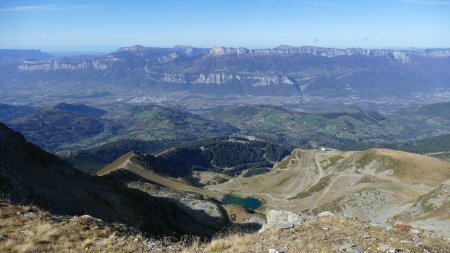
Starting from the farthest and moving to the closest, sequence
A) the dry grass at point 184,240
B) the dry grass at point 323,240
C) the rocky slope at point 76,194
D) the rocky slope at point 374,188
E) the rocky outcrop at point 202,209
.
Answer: the rocky slope at point 374,188 → the rocky outcrop at point 202,209 → the rocky slope at point 76,194 → the dry grass at point 323,240 → the dry grass at point 184,240

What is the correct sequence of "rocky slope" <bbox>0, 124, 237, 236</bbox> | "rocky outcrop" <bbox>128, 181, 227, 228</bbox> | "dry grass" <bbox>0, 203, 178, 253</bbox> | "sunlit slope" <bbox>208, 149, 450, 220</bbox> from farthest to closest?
"sunlit slope" <bbox>208, 149, 450, 220</bbox> < "rocky outcrop" <bbox>128, 181, 227, 228</bbox> < "rocky slope" <bbox>0, 124, 237, 236</bbox> < "dry grass" <bbox>0, 203, 178, 253</bbox>

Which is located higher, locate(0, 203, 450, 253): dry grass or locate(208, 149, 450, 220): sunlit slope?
locate(0, 203, 450, 253): dry grass

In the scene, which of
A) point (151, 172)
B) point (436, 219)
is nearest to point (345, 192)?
point (436, 219)

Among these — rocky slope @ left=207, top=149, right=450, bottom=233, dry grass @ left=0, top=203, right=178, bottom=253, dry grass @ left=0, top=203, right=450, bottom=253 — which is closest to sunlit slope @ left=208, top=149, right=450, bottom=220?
rocky slope @ left=207, top=149, right=450, bottom=233

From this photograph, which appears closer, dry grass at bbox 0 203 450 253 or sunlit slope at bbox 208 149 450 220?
dry grass at bbox 0 203 450 253

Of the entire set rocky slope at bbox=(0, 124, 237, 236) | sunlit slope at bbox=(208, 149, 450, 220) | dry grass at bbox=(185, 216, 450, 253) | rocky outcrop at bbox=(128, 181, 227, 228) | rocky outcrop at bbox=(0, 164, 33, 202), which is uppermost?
dry grass at bbox=(185, 216, 450, 253)

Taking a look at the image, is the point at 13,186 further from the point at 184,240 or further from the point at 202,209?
the point at 202,209

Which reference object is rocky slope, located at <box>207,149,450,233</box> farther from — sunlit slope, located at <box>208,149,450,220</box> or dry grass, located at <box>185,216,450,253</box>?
dry grass, located at <box>185,216,450,253</box>

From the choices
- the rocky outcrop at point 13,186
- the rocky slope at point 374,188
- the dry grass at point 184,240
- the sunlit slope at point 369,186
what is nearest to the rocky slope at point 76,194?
the rocky outcrop at point 13,186

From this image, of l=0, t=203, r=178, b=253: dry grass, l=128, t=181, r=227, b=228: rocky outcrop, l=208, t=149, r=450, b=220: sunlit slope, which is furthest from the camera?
l=208, t=149, r=450, b=220: sunlit slope

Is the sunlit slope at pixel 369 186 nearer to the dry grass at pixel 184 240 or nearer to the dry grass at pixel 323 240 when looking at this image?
the dry grass at pixel 323 240

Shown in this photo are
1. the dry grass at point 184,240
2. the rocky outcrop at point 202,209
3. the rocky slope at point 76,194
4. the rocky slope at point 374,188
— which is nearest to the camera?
the dry grass at point 184,240

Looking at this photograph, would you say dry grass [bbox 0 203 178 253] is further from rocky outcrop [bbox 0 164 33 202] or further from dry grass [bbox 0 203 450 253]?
rocky outcrop [bbox 0 164 33 202]
